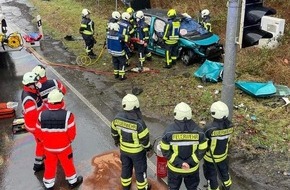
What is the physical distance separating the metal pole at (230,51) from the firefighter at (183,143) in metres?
1.53

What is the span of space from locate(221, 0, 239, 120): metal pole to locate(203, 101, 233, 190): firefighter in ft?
3.43

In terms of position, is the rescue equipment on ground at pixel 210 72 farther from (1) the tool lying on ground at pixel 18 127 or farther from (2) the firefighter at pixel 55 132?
(2) the firefighter at pixel 55 132

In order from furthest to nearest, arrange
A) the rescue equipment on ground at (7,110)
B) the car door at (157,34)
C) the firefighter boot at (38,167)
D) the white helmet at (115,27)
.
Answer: the car door at (157,34) < the white helmet at (115,27) < the rescue equipment on ground at (7,110) < the firefighter boot at (38,167)

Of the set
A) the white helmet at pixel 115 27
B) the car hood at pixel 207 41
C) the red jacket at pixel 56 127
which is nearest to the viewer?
the red jacket at pixel 56 127

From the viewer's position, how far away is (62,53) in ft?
46.2

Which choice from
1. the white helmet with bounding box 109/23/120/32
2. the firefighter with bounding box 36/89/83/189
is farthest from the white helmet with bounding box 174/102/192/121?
the white helmet with bounding box 109/23/120/32

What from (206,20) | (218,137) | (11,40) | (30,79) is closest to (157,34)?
(206,20)

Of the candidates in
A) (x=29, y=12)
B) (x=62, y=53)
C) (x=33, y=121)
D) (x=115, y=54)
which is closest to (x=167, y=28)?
(x=115, y=54)

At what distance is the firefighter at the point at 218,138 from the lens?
570 centimetres

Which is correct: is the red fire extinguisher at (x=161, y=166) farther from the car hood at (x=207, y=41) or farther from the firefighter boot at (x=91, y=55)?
the firefighter boot at (x=91, y=55)

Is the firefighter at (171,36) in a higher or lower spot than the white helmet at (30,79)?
lower

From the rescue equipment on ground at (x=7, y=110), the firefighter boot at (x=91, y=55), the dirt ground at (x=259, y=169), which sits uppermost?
the firefighter boot at (x=91, y=55)

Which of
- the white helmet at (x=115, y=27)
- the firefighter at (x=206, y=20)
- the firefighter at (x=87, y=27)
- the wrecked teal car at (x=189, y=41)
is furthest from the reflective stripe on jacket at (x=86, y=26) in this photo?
the firefighter at (x=206, y=20)

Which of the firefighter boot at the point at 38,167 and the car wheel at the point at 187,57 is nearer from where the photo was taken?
the firefighter boot at the point at 38,167
